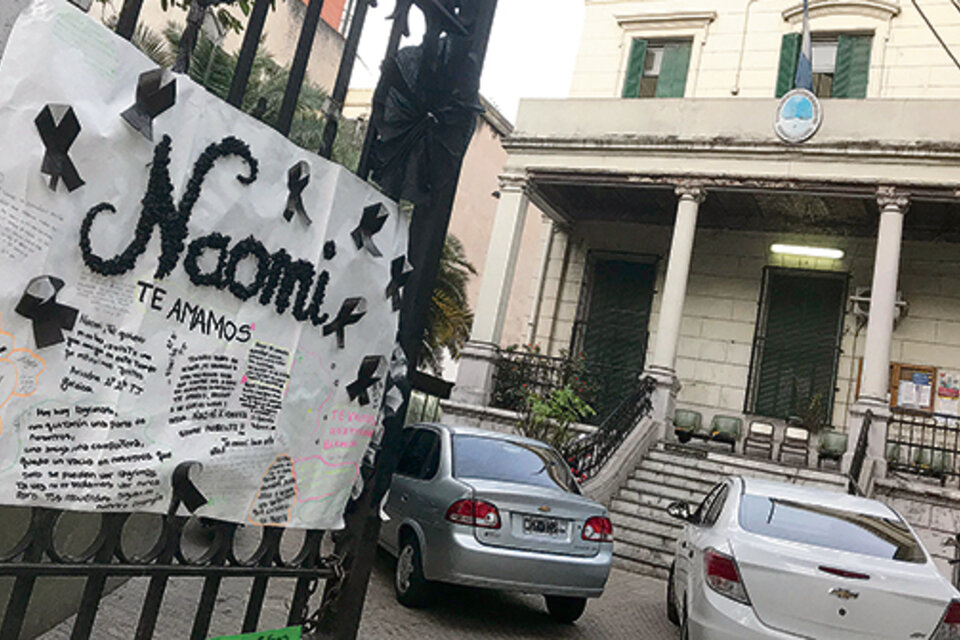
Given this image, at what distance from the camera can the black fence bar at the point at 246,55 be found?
211cm

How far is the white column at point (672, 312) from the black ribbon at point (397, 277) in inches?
440

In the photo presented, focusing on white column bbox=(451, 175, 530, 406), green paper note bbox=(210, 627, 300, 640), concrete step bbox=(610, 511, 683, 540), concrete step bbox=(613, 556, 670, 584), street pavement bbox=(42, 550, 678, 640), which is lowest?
street pavement bbox=(42, 550, 678, 640)

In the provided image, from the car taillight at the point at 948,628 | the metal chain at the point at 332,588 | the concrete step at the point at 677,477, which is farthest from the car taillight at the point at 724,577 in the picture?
the concrete step at the point at 677,477

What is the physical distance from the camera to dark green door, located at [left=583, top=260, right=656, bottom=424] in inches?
660

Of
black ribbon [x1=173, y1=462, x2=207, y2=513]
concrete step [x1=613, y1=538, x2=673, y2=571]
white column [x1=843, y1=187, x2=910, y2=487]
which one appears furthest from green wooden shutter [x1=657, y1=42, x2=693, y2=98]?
black ribbon [x1=173, y1=462, x2=207, y2=513]

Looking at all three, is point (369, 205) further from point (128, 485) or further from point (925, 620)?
point (925, 620)

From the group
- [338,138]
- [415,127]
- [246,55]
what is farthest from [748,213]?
[246,55]

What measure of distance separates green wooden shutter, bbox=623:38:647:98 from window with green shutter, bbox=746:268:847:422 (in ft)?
17.0

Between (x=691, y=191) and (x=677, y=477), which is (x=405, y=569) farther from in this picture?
(x=691, y=191)

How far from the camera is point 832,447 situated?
1380 cm

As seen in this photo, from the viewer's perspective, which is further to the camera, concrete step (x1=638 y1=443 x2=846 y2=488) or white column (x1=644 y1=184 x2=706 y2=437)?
white column (x1=644 y1=184 x2=706 y2=437)

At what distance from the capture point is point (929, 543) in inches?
435

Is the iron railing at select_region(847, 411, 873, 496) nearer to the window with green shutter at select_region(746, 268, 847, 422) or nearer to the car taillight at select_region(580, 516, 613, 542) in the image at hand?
the window with green shutter at select_region(746, 268, 847, 422)

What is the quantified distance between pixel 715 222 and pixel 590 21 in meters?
5.95
